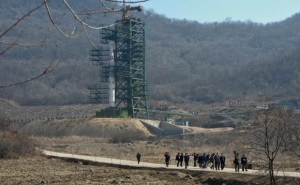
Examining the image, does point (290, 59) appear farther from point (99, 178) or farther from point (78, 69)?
point (99, 178)

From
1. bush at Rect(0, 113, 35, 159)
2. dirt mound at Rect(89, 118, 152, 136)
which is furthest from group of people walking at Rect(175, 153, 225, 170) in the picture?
dirt mound at Rect(89, 118, 152, 136)

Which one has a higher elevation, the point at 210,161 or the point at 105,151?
the point at 105,151

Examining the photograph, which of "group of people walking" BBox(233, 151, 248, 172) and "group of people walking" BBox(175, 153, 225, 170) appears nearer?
"group of people walking" BBox(233, 151, 248, 172)

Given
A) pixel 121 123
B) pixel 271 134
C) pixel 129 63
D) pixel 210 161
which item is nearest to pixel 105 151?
pixel 121 123

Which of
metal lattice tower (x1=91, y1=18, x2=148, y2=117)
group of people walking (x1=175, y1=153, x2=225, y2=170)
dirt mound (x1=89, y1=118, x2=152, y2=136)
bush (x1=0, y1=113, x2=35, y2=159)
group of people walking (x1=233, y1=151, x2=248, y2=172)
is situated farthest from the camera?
metal lattice tower (x1=91, y1=18, x2=148, y2=117)

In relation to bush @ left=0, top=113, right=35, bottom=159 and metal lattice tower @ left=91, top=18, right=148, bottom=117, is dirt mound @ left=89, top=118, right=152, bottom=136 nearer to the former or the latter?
metal lattice tower @ left=91, top=18, right=148, bottom=117

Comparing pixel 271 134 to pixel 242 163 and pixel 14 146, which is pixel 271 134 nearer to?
pixel 242 163

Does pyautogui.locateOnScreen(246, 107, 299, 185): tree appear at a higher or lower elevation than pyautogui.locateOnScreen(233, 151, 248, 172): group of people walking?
higher

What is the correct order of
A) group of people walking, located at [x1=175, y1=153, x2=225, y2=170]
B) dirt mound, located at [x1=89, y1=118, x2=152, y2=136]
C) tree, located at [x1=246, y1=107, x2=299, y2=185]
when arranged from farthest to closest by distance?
dirt mound, located at [x1=89, y1=118, x2=152, y2=136] < group of people walking, located at [x1=175, y1=153, x2=225, y2=170] < tree, located at [x1=246, y1=107, x2=299, y2=185]

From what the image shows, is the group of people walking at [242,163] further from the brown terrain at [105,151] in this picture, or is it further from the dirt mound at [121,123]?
the dirt mound at [121,123]

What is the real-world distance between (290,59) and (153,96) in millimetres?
41800

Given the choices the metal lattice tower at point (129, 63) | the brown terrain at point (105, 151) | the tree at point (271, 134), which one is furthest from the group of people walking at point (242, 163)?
the metal lattice tower at point (129, 63)

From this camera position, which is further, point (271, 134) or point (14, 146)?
point (14, 146)

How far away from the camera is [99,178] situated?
26.7 metres
